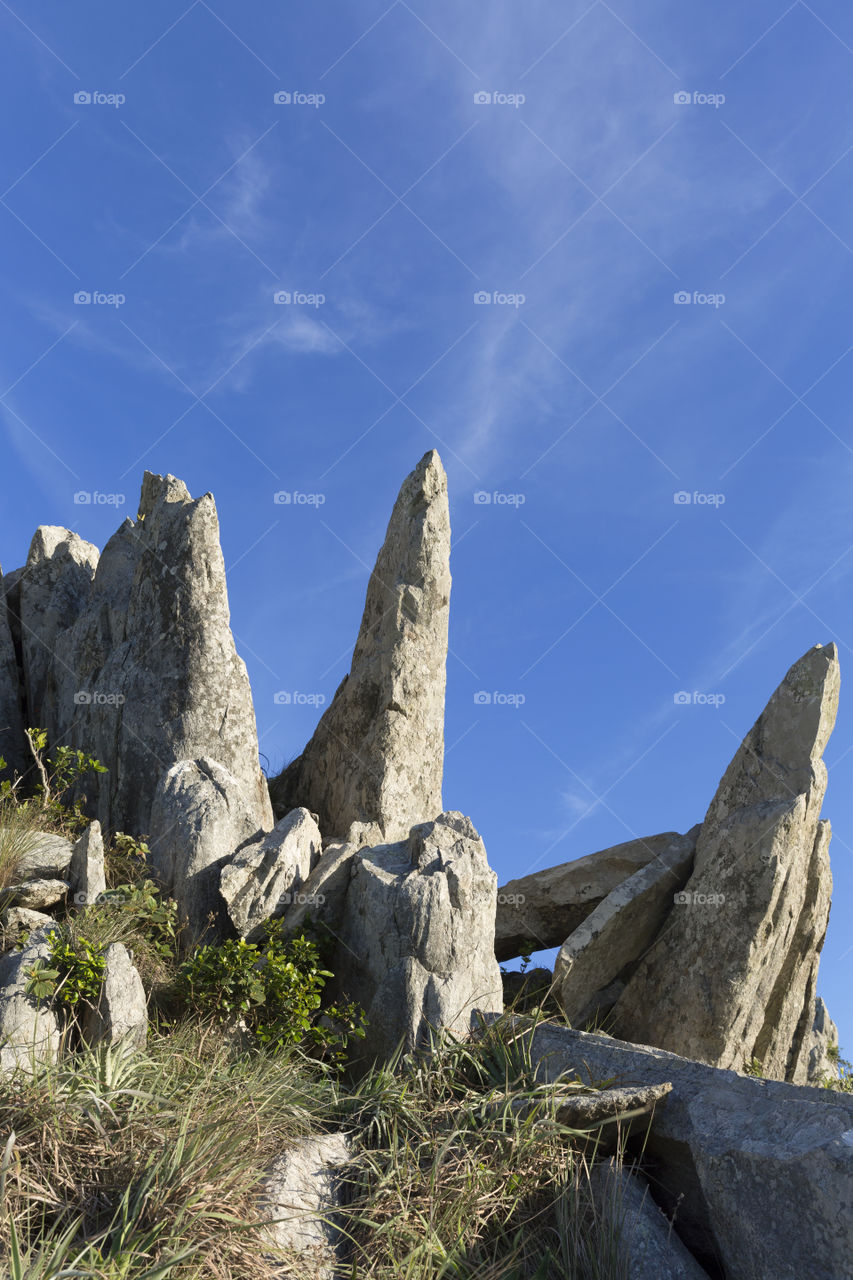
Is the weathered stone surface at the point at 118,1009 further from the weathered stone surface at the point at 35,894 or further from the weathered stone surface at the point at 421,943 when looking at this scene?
the weathered stone surface at the point at 421,943

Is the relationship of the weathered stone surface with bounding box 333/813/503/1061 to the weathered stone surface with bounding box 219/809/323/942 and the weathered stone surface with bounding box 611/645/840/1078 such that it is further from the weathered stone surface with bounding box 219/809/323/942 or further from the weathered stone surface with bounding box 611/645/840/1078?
the weathered stone surface with bounding box 611/645/840/1078

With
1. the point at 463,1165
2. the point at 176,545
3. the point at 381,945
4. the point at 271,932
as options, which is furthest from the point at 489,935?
the point at 176,545

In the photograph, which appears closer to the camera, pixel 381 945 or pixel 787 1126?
pixel 787 1126

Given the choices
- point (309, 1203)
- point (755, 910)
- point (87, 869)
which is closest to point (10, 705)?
point (87, 869)

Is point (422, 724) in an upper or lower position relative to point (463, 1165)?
upper

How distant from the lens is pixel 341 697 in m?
16.3

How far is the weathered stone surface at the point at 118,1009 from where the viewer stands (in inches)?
342

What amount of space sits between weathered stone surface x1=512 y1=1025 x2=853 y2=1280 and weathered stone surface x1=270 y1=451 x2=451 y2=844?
7080 mm

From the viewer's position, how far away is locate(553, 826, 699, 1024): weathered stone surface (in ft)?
43.5

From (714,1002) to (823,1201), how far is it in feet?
24.1

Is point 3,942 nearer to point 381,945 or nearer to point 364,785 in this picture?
point 381,945

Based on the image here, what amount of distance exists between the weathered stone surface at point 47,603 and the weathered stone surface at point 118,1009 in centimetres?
771

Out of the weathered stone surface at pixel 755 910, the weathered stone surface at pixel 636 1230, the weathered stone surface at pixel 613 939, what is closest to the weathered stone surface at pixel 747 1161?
the weathered stone surface at pixel 636 1230

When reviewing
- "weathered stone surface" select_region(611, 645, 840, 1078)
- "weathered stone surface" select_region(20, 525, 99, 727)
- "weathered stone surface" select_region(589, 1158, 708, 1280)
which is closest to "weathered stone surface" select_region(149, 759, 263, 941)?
"weathered stone surface" select_region(20, 525, 99, 727)
